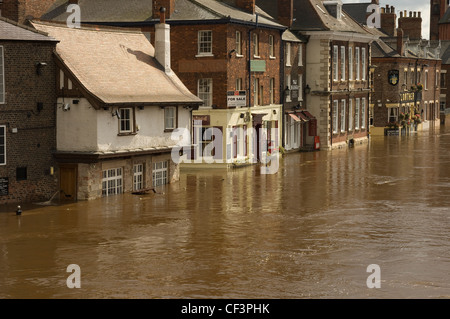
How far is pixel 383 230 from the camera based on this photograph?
91.0ft

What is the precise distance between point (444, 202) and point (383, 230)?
759 centimetres

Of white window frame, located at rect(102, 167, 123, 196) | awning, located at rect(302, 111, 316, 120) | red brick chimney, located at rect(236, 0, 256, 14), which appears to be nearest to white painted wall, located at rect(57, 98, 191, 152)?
white window frame, located at rect(102, 167, 123, 196)

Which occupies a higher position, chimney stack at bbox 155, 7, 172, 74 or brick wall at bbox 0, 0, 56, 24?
brick wall at bbox 0, 0, 56, 24

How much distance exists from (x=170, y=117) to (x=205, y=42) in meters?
9.56

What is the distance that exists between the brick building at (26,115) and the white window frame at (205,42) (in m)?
14.2

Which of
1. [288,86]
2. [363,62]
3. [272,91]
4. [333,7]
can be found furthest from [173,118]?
[363,62]

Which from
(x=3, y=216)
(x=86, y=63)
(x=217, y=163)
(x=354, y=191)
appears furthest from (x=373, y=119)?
(x=3, y=216)

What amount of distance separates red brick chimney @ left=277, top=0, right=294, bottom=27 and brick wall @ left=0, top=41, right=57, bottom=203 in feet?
90.6

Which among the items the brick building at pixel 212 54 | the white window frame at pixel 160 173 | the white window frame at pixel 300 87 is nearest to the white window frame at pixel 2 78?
the white window frame at pixel 160 173

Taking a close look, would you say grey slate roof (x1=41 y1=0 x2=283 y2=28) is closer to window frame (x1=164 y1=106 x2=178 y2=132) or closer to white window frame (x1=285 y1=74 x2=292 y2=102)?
white window frame (x1=285 y1=74 x2=292 y2=102)

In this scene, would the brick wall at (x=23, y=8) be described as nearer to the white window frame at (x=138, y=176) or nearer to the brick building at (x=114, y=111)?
the brick building at (x=114, y=111)

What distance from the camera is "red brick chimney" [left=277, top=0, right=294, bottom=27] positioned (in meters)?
57.6

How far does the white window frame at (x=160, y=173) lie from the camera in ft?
125
